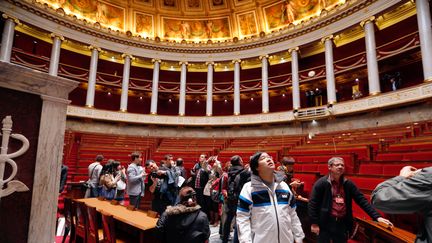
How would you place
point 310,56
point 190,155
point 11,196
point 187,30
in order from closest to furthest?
point 11,196, point 190,155, point 310,56, point 187,30

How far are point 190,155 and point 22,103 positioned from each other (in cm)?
994

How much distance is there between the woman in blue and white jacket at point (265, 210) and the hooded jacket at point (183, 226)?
556 millimetres

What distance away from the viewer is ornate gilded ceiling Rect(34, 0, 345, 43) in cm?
1717

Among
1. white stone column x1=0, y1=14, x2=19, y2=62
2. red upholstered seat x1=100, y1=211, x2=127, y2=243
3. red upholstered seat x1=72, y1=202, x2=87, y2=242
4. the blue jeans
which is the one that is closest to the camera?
red upholstered seat x1=100, y1=211, x2=127, y2=243

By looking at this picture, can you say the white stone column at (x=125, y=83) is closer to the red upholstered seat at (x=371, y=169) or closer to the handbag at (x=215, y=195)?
the handbag at (x=215, y=195)

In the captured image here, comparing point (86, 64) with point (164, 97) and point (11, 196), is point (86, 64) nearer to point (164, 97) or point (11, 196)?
point (164, 97)

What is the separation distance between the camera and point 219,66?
20.8 metres

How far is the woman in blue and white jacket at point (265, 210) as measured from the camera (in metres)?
2.02

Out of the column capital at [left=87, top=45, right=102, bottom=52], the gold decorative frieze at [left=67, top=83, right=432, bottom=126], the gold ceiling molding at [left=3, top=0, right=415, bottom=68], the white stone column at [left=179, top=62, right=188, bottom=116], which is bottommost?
the gold decorative frieze at [left=67, top=83, right=432, bottom=126]

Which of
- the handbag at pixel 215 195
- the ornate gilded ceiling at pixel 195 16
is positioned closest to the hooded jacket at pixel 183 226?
the handbag at pixel 215 195

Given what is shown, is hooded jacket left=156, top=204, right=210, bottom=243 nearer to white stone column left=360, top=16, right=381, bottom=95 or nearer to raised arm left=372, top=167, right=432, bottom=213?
raised arm left=372, top=167, right=432, bottom=213

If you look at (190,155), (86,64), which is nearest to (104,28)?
Answer: (86,64)

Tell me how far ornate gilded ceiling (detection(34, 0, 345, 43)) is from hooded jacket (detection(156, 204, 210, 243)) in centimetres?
1747

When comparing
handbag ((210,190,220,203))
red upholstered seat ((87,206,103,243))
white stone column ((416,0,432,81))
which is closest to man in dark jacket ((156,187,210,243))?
red upholstered seat ((87,206,103,243))
